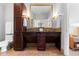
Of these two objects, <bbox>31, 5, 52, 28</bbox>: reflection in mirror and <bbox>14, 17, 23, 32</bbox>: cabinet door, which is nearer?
<bbox>31, 5, 52, 28</bbox>: reflection in mirror

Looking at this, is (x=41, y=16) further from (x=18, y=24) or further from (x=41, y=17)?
(x=18, y=24)

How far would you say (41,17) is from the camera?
15.4 ft

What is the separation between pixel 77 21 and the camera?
3.43 meters

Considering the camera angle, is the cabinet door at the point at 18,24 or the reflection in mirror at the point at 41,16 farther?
the cabinet door at the point at 18,24

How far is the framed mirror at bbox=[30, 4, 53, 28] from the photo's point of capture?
4.51 metres

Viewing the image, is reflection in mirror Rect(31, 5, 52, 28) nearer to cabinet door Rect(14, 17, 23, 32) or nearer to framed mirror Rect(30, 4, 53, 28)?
framed mirror Rect(30, 4, 53, 28)

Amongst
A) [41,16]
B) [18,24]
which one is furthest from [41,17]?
[18,24]

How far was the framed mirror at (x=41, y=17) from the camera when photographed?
4.51 metres

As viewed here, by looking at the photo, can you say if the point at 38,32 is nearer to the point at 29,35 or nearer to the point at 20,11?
the point at 29,35

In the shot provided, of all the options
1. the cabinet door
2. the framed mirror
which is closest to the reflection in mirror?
the framed mirror

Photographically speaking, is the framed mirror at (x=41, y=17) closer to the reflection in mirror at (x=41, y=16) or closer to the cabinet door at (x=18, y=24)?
the reflection in mirror at (x=41, y=16)

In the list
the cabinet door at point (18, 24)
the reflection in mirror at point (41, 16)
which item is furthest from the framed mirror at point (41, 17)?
the cabinet door at point (18, 24)

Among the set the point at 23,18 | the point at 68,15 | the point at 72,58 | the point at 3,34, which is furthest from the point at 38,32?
the point at 72,58

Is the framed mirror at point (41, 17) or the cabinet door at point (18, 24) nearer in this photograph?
Answer: the framed mirror at point (41, 17)
